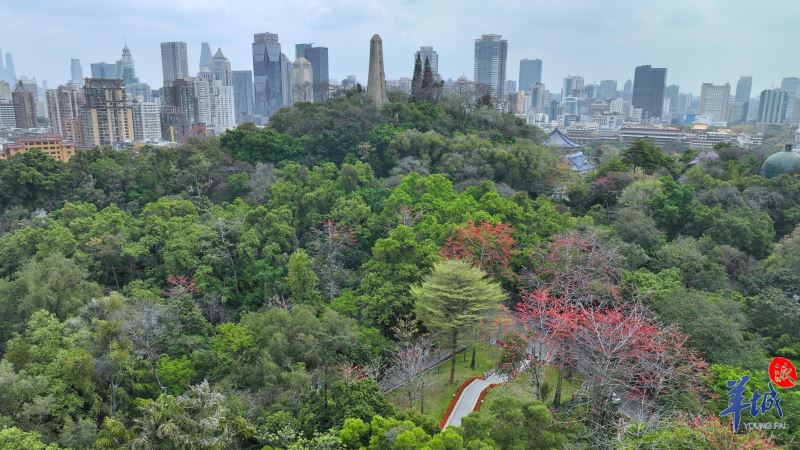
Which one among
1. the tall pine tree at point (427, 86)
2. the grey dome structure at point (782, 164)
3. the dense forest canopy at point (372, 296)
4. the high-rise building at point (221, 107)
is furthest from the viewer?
the high-rise building at point (221, 107)

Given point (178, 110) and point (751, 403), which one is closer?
point (751, 403)

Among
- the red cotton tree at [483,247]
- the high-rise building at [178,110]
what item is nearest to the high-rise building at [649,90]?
the high-rise building at [178,110]

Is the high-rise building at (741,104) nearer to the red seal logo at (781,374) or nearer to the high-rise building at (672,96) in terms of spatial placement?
the high-rise building at (672,96)

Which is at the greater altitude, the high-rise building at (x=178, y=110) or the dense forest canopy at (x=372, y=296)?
the high-rise building at (x=178, y=110)

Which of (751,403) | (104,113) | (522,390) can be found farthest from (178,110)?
(751,403)

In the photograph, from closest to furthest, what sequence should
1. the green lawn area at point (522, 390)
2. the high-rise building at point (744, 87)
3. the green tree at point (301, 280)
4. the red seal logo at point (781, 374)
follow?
the red seal logo at point (781, 374) < the green lawn area at point (522, 390) < the green tree at point (301, 280) < the high-rise building at point (744, 87)

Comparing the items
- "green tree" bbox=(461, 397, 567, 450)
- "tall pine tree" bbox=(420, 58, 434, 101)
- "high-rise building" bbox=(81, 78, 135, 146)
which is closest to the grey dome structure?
"tall pine tree" bbox=(420, 58, 434, 101)

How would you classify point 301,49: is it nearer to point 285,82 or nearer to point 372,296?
point 285,82
